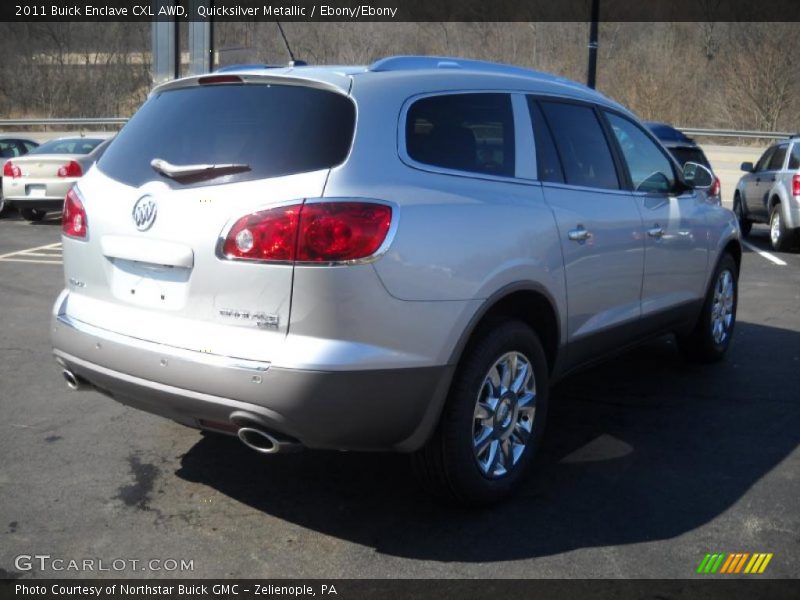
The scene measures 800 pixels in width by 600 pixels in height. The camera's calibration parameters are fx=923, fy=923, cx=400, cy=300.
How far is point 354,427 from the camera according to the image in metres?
3.33

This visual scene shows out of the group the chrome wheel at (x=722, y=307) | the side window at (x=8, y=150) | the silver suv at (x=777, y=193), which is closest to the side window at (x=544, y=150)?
the chrome wheel at (x=722, y=307)

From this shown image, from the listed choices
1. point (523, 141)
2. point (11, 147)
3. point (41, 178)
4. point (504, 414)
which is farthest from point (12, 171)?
point (504, 414)

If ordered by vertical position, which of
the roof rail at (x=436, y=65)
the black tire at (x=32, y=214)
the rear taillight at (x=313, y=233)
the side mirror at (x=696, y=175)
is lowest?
the black tire at (x=32, y=214)

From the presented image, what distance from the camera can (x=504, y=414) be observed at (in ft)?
13.1

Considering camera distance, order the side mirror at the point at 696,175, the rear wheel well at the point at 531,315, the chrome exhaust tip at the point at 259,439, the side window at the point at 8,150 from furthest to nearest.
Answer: the side window at the point at 8,150, the side mirror at the point at 696,175, the rear wheel well at the point at 531,315, the chrome exhaust tip at the point at 259,439

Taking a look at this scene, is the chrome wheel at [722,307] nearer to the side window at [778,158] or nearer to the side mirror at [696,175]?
the side mirror at [696,175]

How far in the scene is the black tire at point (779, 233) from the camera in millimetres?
12594

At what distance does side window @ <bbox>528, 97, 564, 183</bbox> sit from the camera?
→ 4.32 meters

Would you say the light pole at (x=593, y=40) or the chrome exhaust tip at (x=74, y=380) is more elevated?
the light pole at (x=593, y=40)

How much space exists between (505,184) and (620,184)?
1.27m

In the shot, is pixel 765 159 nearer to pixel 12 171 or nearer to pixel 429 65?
pixel 429 65

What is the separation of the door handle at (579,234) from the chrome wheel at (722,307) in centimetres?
212
